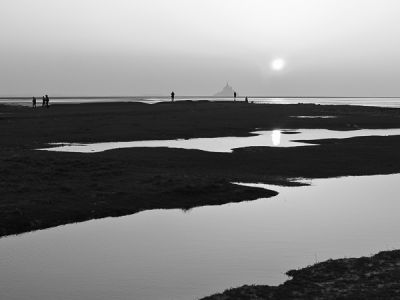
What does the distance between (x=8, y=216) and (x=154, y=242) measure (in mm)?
8334

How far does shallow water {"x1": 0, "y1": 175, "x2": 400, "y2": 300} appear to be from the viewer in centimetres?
1817

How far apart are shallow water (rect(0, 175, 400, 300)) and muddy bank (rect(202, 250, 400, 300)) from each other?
1137 mm

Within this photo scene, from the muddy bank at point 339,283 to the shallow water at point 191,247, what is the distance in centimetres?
114

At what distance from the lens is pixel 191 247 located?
22750mm

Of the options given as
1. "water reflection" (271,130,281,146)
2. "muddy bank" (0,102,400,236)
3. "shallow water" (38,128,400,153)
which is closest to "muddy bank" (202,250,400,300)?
"muddy bank" (0,102,400,236)

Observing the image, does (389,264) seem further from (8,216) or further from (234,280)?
(8,216)

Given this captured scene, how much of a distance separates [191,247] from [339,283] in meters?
7.35

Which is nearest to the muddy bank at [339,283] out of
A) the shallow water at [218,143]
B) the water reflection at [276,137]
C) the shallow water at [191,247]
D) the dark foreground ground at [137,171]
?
the dark foreground ground at [137,171]

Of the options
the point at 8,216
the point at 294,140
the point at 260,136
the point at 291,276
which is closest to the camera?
the point at 291,276

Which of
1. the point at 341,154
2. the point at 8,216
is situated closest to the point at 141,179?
the point at 8,216

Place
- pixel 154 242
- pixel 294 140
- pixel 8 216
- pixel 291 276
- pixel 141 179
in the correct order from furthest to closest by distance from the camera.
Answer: pixel 294 140 < pixel 141 179 < pixel 8 216 < pixel 154 242 < pixel 291 276

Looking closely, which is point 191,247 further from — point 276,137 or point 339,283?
point 276,137

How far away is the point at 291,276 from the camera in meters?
18.6

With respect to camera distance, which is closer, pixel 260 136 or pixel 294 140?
pixel 294 140
